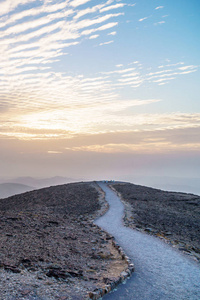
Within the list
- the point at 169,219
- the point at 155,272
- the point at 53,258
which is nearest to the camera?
the point at 155,272

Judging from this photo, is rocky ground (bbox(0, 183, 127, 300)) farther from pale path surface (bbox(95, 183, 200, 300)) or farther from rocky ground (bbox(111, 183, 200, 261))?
rocky ground (bbox(111, 183, 200, 261))

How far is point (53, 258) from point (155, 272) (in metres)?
4.98

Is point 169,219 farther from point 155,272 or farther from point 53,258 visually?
point 53,258

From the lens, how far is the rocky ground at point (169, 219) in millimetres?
19797

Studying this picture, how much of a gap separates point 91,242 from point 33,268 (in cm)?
642

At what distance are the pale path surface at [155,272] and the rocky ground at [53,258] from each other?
34.3 inches

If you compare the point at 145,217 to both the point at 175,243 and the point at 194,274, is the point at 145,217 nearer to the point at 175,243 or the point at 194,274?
the point at 175,243

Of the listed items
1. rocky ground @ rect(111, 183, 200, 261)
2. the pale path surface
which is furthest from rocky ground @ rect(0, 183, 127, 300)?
rocky ground @ rect(111, 183, 200, 261)

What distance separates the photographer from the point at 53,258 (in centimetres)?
1301

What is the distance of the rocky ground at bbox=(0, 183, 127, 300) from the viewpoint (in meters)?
9.41

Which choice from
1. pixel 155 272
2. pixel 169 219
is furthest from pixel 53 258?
pixel 169 219

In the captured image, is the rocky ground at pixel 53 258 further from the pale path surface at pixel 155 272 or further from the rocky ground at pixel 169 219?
the rocky ground at pixel 169 219

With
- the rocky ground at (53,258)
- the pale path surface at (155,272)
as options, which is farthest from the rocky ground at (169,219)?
the rocky ground at (53,258)

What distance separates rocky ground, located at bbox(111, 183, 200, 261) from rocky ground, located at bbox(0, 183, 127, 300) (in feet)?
15.1
